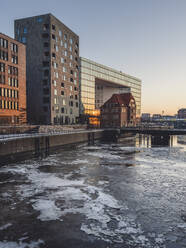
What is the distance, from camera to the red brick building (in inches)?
3846

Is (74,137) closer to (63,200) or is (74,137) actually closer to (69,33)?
(63,200)

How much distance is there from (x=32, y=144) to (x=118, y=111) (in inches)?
2419

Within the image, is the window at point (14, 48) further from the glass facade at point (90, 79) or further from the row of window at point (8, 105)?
the glass facade at point (90, 79)

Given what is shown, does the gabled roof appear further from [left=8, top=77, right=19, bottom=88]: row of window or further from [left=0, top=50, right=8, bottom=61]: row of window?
[left=0, top=50, right=8, bottom=61]: row of window

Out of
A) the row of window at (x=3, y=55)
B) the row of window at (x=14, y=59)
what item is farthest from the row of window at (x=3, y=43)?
the row of window at (x=14, y=59)

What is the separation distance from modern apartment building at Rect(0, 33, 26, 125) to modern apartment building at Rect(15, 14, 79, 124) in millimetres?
8399

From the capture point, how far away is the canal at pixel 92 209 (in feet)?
36.1

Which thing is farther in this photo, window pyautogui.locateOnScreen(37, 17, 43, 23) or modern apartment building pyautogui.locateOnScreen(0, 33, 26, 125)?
window pyautogui.locateOnScreen(37, 17, 43, 23)

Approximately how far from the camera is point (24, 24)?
253 ft

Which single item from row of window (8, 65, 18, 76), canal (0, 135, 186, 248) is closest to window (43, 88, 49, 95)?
row of window (8, 65, 18, 76)

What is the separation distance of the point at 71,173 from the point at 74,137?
31716 millimetres

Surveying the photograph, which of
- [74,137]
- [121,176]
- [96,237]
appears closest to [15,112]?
[74,137]

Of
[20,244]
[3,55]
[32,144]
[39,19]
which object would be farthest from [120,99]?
[20,244]

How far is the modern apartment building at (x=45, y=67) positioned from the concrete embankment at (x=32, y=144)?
70.0 feet
